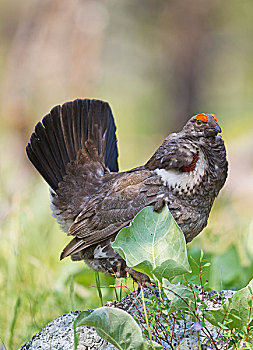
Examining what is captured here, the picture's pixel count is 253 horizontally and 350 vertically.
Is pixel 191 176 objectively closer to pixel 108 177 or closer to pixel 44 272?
pixel 108 177

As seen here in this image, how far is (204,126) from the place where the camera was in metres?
3.79

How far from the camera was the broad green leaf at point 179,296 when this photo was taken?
2.43 meters

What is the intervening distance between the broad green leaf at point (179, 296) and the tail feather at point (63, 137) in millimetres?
2503

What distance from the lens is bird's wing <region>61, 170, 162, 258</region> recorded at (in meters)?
3.97

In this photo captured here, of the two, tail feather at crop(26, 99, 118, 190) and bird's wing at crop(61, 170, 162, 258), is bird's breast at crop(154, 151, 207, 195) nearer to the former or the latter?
bird's wing at crop(61, 170, 162, 258)

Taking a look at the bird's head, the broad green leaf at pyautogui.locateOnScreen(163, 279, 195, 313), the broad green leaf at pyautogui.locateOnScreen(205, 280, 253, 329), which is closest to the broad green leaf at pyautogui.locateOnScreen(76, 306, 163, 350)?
the broad green leaf at pyautogui.locateOnScreen(163, 279, 195, 313)

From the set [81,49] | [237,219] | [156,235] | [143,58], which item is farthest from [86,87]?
[143,58]

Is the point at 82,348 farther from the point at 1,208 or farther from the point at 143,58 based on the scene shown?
the point at 143,58

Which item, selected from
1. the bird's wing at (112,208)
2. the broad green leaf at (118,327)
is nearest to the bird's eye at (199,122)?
the bird's wing at (112,208)

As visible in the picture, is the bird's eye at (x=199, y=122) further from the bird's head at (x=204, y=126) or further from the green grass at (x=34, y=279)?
the green grass at (x=34, y=279)

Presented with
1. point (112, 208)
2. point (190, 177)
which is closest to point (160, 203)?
point (190, 177)

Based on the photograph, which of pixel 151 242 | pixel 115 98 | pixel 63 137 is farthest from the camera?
pixel 115 98

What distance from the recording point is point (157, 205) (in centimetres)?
383

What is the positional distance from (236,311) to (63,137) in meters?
2.73
